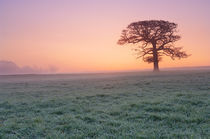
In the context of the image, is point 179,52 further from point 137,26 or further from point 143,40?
point 137,26


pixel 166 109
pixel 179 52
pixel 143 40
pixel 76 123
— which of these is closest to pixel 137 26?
pixel 143 40

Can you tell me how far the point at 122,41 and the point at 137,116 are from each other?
28.7 m

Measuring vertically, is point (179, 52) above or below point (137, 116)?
above

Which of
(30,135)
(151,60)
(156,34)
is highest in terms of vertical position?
(156,34)

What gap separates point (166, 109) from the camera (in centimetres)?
681

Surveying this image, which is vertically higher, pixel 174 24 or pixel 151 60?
pixel 174 24

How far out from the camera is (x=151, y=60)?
1280 inches

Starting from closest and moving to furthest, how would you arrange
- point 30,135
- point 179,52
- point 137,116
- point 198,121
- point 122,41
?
point 30,135
point 198,121
point 137,116
point 179,52
point 122,41

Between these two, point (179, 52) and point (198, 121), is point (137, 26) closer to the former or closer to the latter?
point (179, 52)

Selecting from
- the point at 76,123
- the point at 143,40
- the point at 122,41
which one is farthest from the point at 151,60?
the point at 76,123

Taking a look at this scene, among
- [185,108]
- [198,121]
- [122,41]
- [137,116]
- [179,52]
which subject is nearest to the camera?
[198,121]

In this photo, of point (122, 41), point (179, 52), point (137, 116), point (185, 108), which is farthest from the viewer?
point (122, 41)

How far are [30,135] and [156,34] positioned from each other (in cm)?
3084

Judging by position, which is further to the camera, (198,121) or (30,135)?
(198,121)
